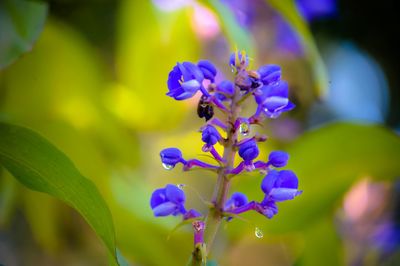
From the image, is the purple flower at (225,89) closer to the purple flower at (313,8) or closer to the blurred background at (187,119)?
the blurred background at (187,119)

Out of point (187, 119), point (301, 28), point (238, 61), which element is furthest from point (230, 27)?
point (187, 119)

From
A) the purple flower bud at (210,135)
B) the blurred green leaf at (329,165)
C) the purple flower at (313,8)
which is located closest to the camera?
the purple flower bud at (210,135)

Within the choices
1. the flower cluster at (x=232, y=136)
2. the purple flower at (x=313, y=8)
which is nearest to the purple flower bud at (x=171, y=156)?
the flower cluster at (x=232, y=136)

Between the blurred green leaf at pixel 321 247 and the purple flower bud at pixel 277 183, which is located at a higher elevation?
the blurred green leaf at pixel 321 247

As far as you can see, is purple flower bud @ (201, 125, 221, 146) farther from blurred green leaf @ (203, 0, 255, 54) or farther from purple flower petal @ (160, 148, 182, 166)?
blurred green leaf @ (203, 0, 255, 54)

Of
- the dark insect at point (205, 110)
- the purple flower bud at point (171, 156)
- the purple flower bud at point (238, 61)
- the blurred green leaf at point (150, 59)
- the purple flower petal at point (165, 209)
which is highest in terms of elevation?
the blurred green leaf at point (150, 59)

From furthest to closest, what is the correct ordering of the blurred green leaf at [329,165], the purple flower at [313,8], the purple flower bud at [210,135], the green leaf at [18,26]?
the purple flower at [313,8]
the blurred green leaf at [329,165]
the green leaf at [18,26]
the purple flower bud at [210,135]

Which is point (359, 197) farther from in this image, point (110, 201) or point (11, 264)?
point (11, 264)
